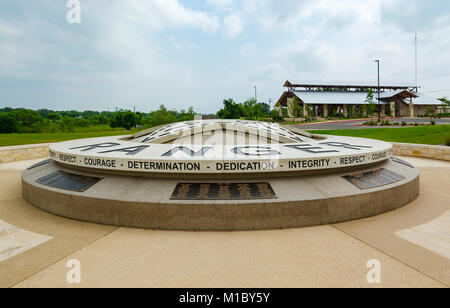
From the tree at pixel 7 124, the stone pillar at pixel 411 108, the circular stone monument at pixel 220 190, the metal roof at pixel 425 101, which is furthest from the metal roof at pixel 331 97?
the circular stone monument at pixel 220 190

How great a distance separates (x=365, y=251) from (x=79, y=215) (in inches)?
183

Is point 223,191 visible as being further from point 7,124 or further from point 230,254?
point 7,124

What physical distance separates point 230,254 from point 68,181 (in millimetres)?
3896

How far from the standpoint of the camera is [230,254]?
145 inches

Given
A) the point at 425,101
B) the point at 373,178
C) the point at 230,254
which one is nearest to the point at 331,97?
the point at 425,101

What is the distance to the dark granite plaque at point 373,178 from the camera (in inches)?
209

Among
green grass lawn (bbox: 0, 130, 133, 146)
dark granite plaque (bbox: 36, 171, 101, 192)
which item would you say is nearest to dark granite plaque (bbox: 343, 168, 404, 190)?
dark granite plaque (bbox: 36, 171, 101, 192)

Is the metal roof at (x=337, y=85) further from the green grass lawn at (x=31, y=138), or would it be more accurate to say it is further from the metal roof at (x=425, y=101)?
the green grass lawn at (x=31, y=138)

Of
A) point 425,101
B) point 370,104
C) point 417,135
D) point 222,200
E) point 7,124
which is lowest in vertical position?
point 222,200

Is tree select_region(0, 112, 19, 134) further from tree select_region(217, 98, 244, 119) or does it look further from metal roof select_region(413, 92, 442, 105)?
metal roof select_region(413, 92, 442, 105)

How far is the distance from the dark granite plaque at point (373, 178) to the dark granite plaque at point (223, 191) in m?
1.78

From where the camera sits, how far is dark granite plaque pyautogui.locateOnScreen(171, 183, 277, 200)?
181 inches

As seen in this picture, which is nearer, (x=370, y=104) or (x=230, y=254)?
(x=230, y=254)

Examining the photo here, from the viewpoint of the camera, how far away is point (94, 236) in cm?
427
